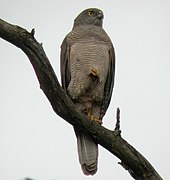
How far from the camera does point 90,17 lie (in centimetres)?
798

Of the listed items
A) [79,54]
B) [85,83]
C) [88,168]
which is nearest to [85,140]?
[88,168]

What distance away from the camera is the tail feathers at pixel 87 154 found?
6.02m

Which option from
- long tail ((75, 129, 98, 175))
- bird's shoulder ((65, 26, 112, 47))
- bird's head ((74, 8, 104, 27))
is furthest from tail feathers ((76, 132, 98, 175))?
bird's head ((74, 8, 104, 27))

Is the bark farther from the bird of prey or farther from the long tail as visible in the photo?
the bird of prey

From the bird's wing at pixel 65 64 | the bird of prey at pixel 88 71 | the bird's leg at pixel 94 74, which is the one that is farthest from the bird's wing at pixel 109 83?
the bird's wing at pixel 65 64

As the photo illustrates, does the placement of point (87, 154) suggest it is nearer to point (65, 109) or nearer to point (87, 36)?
point (65, 109)

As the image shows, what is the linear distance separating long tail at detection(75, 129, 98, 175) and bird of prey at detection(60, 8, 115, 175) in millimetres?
14

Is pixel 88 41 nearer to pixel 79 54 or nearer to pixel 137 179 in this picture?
pixel 79 54

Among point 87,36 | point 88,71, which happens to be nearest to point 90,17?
point 87,36

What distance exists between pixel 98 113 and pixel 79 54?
89 centimetres

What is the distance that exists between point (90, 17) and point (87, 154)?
2736mm

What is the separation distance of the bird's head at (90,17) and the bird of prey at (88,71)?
0.71m

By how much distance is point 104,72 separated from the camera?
6711 mm

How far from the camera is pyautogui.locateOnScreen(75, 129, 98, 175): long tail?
6.02 m
